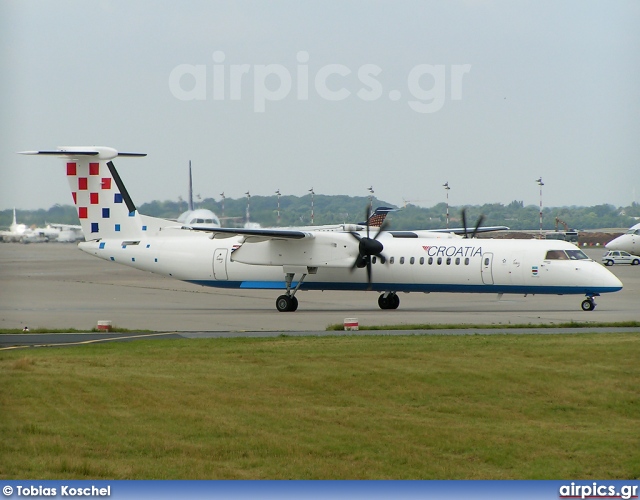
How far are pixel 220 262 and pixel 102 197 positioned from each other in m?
5.64

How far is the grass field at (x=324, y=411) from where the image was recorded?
1188 cm

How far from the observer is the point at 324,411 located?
1468 cm

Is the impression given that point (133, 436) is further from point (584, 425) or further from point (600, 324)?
point (600, 324)

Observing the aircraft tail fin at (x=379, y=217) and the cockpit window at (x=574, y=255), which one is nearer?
the cockpit window at (x=574, y=255)

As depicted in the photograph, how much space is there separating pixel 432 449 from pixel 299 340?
1036 centimetres

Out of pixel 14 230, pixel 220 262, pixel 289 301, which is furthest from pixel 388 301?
pixel 14 230

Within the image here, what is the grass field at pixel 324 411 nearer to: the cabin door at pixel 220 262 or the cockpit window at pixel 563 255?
the cockpit window at pixel 563 255

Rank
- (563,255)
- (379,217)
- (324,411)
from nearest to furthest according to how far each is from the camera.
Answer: (324,411), (563,255), (379,217)

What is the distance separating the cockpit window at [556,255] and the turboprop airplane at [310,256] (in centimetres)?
3

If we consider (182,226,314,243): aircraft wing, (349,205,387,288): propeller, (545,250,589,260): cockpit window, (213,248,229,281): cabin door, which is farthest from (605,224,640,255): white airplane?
(213,248,229,281): cabin door

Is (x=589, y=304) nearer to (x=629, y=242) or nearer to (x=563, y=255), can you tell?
(x=563, y=255)

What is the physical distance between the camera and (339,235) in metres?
33.7

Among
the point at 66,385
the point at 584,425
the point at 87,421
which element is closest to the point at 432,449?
the point at 584,425

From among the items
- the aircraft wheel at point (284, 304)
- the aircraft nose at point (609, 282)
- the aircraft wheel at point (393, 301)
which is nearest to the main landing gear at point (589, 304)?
the aircraft nose at point (609, 282)
